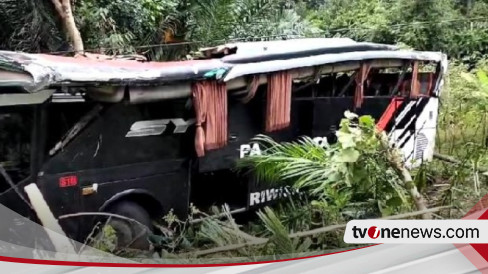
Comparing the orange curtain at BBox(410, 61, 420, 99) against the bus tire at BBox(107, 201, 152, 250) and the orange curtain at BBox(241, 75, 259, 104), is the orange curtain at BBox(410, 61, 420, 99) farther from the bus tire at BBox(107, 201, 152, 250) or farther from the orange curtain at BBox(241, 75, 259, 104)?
the bus tire at BBox(107, 201, 152, 250)

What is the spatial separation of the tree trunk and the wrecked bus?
4 centimetres

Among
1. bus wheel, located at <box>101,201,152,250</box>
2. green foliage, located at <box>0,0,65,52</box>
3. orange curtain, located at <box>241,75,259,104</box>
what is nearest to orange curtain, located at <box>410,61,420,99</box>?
orange curtain, located at <box>241,75,259,104</box>

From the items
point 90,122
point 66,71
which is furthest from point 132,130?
point 66,71

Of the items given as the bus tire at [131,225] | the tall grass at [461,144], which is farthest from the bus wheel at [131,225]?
the tall grass at [461,144]

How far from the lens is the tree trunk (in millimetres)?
1051

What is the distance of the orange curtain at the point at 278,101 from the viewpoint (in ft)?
4.28

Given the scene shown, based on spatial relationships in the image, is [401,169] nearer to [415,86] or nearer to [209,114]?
[415,86]

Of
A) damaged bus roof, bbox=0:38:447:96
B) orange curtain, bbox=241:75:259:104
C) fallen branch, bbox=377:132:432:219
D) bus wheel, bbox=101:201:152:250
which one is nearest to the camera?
damaged bus roof, bbox=0:38:447:96

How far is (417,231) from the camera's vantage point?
134 cm

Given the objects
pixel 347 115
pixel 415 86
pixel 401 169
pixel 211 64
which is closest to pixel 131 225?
pixel 211 64

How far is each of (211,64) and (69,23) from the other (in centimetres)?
31

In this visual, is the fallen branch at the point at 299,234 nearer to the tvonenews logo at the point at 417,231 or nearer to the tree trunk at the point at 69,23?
the tvonenews logo at the point at 417,231

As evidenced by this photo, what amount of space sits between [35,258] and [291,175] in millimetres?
669

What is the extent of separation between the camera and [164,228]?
4.00 ft
